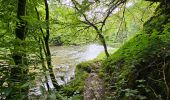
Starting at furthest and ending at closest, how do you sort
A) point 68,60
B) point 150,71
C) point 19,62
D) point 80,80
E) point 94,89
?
1. point 68,60
2. point 80,80
3. point 94,89
4. point 150,71
5. point 19,62

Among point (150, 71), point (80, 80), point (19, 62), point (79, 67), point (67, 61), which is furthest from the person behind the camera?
point (67, 61)

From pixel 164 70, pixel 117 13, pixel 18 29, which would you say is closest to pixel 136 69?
pixel 164 70

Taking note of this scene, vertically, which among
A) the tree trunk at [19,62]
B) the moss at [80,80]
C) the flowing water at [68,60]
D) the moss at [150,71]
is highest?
the tree trunk at [19,62]

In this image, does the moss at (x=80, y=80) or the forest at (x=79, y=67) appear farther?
the moss at (x=80, y=80)

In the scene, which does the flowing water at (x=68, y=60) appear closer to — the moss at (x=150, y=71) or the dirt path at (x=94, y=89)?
the dirt path at (x=94, y=89)

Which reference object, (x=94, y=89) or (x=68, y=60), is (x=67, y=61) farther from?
(x=94, y=89)

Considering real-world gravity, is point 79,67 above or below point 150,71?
below

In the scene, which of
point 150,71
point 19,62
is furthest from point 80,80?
point 19,62

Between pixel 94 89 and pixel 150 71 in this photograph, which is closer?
pixel 150 71

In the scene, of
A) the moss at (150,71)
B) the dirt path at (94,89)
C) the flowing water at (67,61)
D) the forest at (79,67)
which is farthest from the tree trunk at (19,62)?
the dirt path at (94,89)

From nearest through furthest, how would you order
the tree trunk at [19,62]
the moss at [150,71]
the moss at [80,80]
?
the tree trunk at [19,62]
the moss at [150,71]
the moss at [80,80]

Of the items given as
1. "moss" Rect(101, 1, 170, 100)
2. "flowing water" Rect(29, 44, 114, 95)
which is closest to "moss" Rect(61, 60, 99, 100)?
"flowing water" Rect(29, 44, 114, 95)

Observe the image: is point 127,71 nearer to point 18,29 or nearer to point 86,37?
point 18,29

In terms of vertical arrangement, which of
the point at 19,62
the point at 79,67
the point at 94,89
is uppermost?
the point at 19,62
